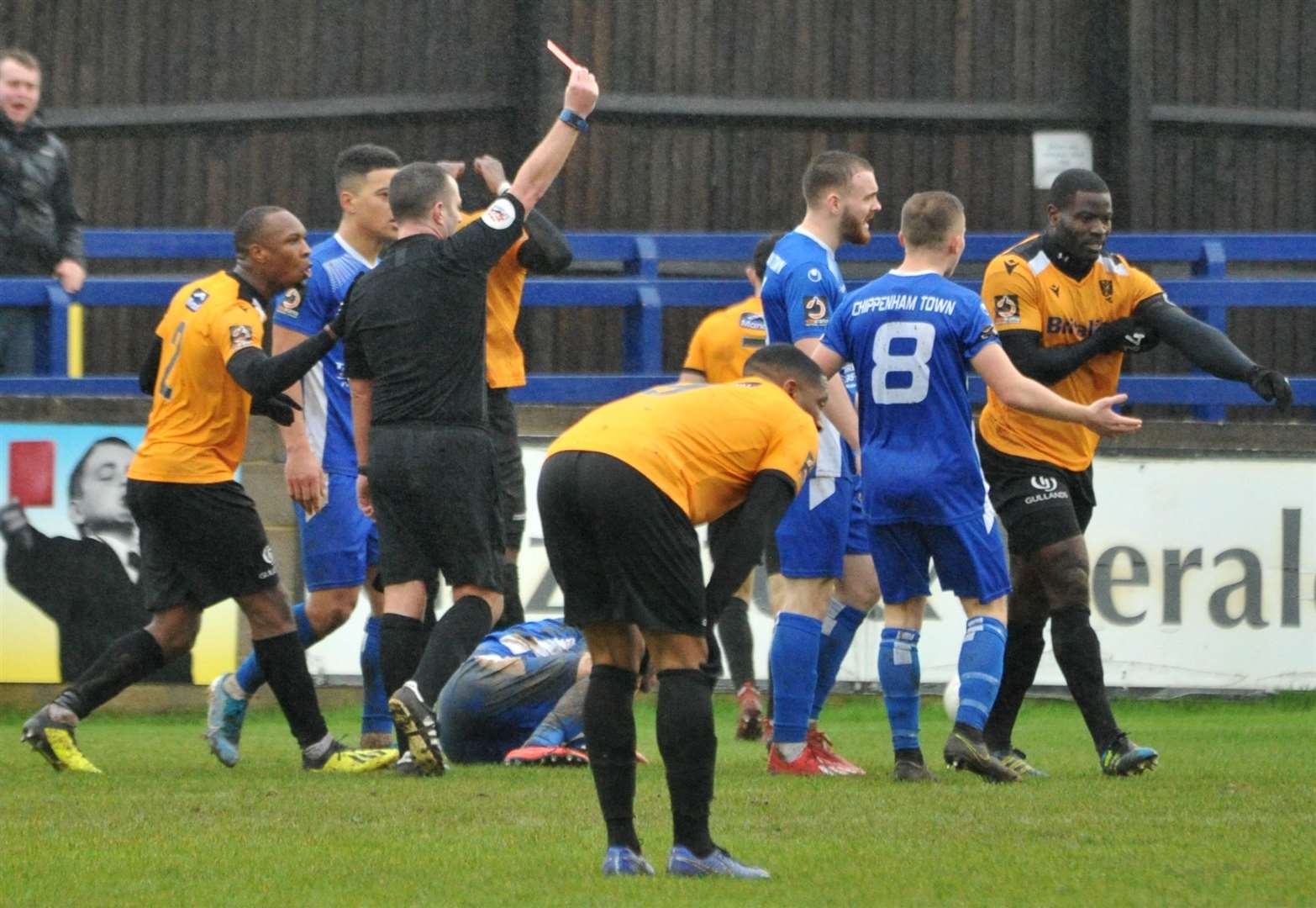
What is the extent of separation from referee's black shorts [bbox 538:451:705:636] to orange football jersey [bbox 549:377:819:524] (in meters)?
0.04

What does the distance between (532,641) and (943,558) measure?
6.11ft

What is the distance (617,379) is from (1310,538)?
150 inches

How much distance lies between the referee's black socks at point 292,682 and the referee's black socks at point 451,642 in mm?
674

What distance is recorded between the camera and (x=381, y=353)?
7.31m

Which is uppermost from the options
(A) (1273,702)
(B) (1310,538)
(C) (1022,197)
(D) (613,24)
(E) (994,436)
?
(D) (613,24)

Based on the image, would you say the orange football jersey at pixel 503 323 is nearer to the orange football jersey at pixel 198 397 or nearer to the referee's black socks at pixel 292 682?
the orange football jersey at pixel 198 397

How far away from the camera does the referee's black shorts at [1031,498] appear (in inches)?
304

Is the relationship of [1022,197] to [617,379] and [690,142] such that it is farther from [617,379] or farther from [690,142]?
[617,379]

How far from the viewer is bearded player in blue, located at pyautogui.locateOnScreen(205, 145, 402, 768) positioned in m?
8.23

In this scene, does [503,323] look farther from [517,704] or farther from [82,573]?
[82,573]

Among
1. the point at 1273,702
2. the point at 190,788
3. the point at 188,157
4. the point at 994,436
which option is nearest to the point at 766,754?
the point at 994,436

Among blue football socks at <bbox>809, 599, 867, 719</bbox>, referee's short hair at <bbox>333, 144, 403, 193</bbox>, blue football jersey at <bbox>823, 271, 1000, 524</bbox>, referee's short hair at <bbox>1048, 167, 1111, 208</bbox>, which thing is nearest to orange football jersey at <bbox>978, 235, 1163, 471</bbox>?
referee's short hair at <bbox>1048, 167, 1111, 208</bbox>

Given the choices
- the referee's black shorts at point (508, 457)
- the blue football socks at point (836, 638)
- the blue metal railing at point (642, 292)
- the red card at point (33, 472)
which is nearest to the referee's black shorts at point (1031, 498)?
the blue football socks at point (836, 638)

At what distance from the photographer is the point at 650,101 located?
16.3 metres
